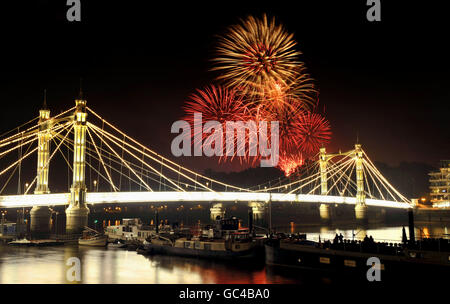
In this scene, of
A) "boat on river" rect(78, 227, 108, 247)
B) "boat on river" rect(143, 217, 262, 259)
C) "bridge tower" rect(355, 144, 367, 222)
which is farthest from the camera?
"bridge tower" rect(355, 144, 367, 222)

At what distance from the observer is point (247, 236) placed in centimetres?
4609

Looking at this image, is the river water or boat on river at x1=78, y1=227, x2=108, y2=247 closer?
the river water

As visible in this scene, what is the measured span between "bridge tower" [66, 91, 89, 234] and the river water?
10.1m

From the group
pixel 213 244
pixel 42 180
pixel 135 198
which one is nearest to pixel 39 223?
pixel 42 180

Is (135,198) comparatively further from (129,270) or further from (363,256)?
(363,256)

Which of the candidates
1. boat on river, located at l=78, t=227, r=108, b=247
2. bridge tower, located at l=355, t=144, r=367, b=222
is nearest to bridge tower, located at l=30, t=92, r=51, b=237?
boat on river, located at l=78, t=227, r=108, b=247

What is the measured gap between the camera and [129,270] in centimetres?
3909

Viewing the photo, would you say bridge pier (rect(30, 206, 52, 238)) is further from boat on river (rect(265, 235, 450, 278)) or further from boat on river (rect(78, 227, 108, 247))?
boat on river (rect(265, 235, 450, 278))

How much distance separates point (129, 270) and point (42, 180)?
1585 inches

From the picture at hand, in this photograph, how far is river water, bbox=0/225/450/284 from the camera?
34.2 m

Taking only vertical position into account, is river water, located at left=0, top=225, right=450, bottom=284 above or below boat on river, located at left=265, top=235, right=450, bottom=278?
below
